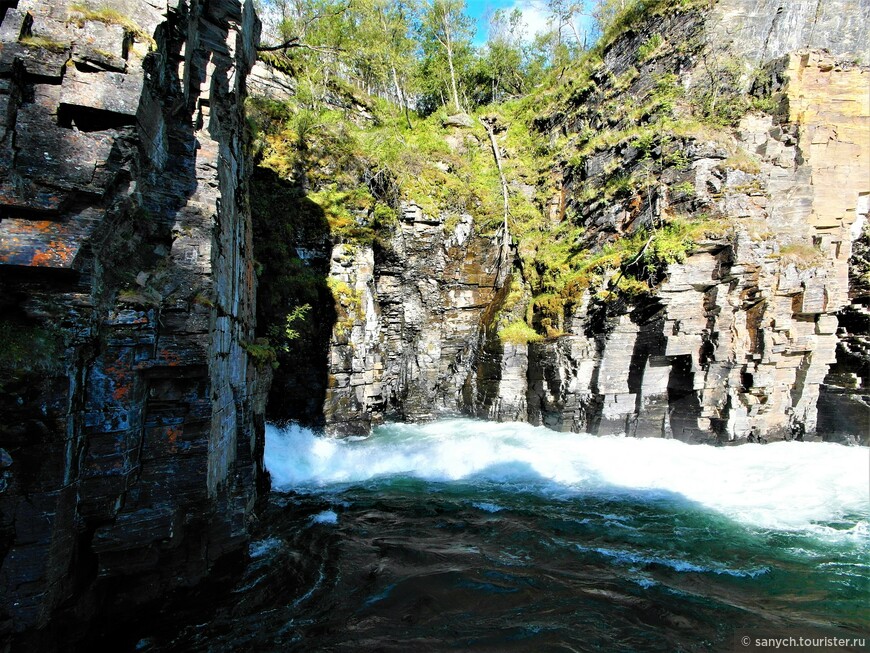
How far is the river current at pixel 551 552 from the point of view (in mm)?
5133

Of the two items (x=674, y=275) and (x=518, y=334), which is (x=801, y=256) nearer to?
(x=674, y=275)

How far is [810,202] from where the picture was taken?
1396 centimetres

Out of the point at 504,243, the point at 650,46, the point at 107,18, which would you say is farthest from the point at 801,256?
the point at 107,18

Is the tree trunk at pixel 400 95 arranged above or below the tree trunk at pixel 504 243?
above

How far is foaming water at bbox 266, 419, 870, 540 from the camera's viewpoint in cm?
904

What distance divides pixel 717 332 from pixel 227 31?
13672mm

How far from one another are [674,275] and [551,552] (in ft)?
30.1

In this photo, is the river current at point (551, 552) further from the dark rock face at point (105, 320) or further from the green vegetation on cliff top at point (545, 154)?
the green vegetation on cliff top at point (545, 154)

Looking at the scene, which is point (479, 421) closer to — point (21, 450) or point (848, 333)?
point (848, 333)

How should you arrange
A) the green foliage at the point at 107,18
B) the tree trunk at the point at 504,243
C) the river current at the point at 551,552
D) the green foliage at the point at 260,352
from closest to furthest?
1. the green foliage at the point at 107,18
2. the river current at the point at 551,552
3. the green foliage at the point at 260,352
4. the tree trunk at the point at 504,243

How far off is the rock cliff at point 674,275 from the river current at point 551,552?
7.00ft

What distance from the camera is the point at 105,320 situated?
14.6 feet

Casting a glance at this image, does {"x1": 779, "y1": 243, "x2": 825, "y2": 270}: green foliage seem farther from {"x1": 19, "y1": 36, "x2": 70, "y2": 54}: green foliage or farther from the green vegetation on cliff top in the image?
{"x1": 19, "y1": 36, "x2": 70, "y2": 54}: green foliage

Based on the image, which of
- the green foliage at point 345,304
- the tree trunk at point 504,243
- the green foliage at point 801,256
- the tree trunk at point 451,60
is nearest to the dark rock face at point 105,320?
the green foliage at point 345,304
